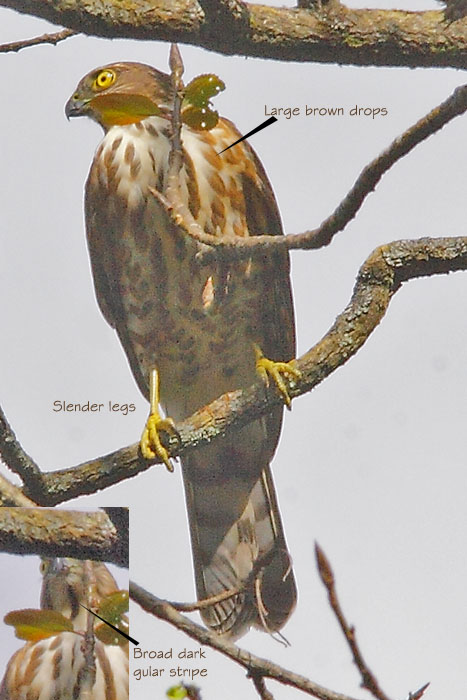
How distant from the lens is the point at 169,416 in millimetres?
2115

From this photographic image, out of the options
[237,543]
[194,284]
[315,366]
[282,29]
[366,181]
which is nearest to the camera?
[366,181]

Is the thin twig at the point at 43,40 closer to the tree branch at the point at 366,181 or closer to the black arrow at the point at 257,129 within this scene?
the black arrow at the point at 257,129

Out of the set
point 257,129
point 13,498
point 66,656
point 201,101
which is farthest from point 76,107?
point 66,656

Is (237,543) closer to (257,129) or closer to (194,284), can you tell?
(194,284)

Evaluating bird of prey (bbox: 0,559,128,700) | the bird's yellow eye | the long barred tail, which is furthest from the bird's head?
bird of prey (bbox: 0,559,128,700)

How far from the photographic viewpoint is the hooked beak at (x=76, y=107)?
1.97 metres

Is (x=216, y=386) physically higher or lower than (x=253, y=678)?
higher

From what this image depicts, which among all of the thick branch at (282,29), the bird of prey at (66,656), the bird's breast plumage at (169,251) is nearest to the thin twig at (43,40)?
the thick branch at (282,29)

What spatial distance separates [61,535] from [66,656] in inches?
10.4

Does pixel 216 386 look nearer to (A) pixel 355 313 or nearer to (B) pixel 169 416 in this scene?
(B) pixel 169 416

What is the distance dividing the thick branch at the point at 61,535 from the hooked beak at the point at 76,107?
2.59 ft

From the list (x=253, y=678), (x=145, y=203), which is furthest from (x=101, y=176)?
(x=253, y=678)

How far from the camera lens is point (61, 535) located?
192cm

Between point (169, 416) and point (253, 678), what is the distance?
569 millimetres
